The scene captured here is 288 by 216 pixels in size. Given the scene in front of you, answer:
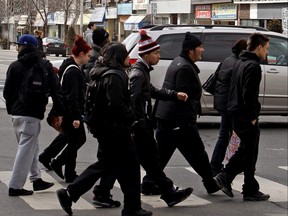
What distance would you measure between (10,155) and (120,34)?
190 ft

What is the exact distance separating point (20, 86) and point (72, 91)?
807 millimetres

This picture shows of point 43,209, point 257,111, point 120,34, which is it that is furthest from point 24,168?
point 120,34

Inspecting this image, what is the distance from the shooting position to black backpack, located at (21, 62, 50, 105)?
29.0ft

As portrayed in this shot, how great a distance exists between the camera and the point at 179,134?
29.9ft

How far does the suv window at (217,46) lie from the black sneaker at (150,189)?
21.6ft

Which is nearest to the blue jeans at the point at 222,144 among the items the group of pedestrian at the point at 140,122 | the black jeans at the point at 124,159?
the group of pedestrian at the point at 140,122

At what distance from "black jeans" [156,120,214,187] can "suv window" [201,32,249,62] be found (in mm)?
6521

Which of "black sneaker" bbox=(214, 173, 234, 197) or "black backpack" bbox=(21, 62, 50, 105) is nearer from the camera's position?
"black backpack" bbox=(21, 62, 50, 105)

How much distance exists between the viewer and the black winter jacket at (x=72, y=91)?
31.3 ft

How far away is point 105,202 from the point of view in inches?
341

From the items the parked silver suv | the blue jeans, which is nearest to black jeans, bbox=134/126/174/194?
the blue jeans

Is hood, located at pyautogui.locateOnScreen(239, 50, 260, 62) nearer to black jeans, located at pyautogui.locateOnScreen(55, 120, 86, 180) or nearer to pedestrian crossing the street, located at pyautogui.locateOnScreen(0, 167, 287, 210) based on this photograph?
pedestrian crossing the street, located at pyautogui.locateOnScreen(0, 167, 287, 210)

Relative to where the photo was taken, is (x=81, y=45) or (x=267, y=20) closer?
(x=81, y=45)

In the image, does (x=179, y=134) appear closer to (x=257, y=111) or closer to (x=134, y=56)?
(x=257, y=111)
